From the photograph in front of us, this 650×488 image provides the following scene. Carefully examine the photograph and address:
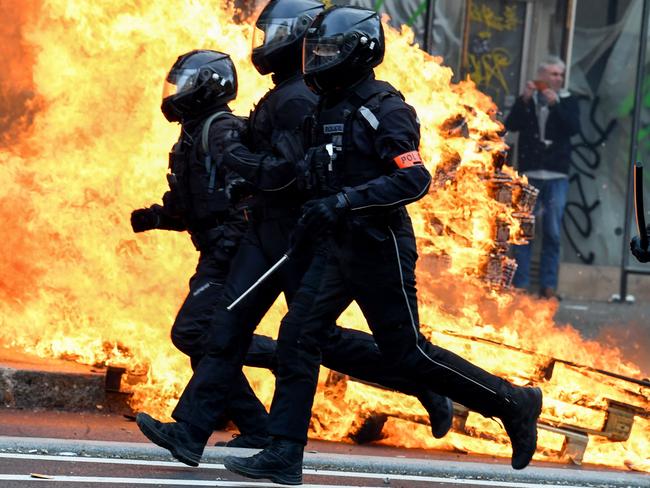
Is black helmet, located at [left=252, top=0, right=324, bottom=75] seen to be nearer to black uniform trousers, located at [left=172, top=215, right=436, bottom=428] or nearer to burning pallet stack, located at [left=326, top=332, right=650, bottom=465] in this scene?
black uniform trousers, located at [left=172, top=215, right=436, bottom=428]

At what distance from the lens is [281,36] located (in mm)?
6633

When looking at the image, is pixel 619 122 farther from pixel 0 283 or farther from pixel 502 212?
pixel 0 283

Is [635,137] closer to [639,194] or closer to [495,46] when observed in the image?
[495,46]

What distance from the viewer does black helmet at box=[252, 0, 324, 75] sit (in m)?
6.62

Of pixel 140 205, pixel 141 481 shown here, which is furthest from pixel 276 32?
pixel 140 205

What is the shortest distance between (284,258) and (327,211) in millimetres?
483

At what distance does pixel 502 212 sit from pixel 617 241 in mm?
5315

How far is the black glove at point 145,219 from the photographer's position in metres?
7.18

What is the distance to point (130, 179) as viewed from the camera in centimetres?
843

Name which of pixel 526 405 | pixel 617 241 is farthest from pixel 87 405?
pixel 617 241

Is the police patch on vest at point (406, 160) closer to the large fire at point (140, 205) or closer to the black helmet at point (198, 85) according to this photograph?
the black helmet at point (198, 85)

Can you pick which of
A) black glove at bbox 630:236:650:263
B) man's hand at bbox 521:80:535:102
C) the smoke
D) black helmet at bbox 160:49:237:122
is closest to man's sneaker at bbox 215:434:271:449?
black helmet at bbox 160:49:237:122

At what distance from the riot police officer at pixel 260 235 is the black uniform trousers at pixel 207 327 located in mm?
169

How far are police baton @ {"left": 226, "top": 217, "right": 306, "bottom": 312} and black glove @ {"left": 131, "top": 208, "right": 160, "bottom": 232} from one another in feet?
3.09
